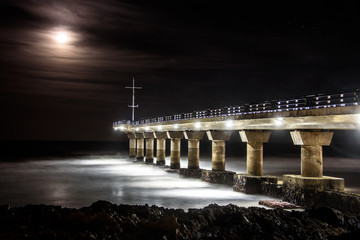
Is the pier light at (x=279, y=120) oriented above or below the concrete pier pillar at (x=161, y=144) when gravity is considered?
above

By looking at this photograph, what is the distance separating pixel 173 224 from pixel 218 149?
75.1 feet

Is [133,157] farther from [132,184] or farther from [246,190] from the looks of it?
[246,190]

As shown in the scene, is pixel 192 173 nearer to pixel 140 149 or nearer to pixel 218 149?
pixel 218 149

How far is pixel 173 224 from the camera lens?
40.6 ft

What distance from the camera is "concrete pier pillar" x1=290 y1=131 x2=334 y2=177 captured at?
74.7 ft

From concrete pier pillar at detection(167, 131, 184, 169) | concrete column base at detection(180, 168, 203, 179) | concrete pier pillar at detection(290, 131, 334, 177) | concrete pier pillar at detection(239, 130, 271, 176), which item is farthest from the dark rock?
concrete pier pillar at detection(167, 131, 184, 169)

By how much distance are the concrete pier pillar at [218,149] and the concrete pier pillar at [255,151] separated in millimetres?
5732

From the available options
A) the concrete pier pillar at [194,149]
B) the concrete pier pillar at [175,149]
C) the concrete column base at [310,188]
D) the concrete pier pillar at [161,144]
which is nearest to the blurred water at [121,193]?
the concrete column base at [310,188]

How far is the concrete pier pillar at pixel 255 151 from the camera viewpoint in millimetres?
28422

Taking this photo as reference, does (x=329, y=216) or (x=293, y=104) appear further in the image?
(x=293, y=104)

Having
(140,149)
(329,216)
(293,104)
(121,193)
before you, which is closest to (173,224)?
(329,216)

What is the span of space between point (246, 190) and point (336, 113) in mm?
10723

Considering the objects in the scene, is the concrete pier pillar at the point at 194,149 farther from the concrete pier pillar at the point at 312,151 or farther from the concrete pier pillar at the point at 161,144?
the concrete pier pillar at the point at 312,151

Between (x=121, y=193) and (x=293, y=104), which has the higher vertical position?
(x=293, y=104)
